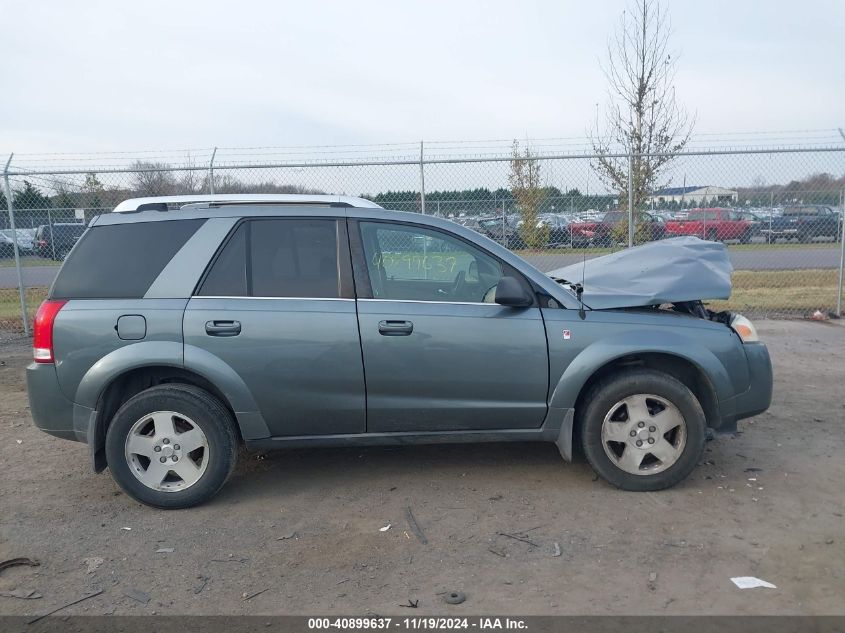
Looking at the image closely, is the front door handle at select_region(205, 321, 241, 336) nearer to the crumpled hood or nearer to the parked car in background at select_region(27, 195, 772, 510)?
the parked car in background at select_region(27, 195, 772, 510)

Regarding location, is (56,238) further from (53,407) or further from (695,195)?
(695,195)

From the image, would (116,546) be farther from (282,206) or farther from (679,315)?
(679,315)

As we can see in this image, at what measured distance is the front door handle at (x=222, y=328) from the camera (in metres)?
4.25

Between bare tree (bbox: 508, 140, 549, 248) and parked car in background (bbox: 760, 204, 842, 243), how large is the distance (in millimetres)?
3939

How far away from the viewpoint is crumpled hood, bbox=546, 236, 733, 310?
4.51 m

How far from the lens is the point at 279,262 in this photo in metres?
4.45

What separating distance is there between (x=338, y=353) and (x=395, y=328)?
1.22 feet

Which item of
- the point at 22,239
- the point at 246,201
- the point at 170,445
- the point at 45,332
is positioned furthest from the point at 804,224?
the point at 22,239

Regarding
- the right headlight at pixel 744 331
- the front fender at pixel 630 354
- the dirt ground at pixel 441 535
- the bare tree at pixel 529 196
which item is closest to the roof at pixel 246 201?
the front fender at pixel 630 354

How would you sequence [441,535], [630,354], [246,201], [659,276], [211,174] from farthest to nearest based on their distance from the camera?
[211,174] < [659,276] < [246,201] < [630,354] < [441,535]

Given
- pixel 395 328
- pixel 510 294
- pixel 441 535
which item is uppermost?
pixel 510 294

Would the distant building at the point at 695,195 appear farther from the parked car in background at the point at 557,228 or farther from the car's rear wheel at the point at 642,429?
the car's rear wheel at the point at 642,429

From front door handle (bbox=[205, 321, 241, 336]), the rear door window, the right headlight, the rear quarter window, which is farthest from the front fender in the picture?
the rear quarter window

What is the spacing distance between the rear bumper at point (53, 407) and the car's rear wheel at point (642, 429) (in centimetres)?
307
